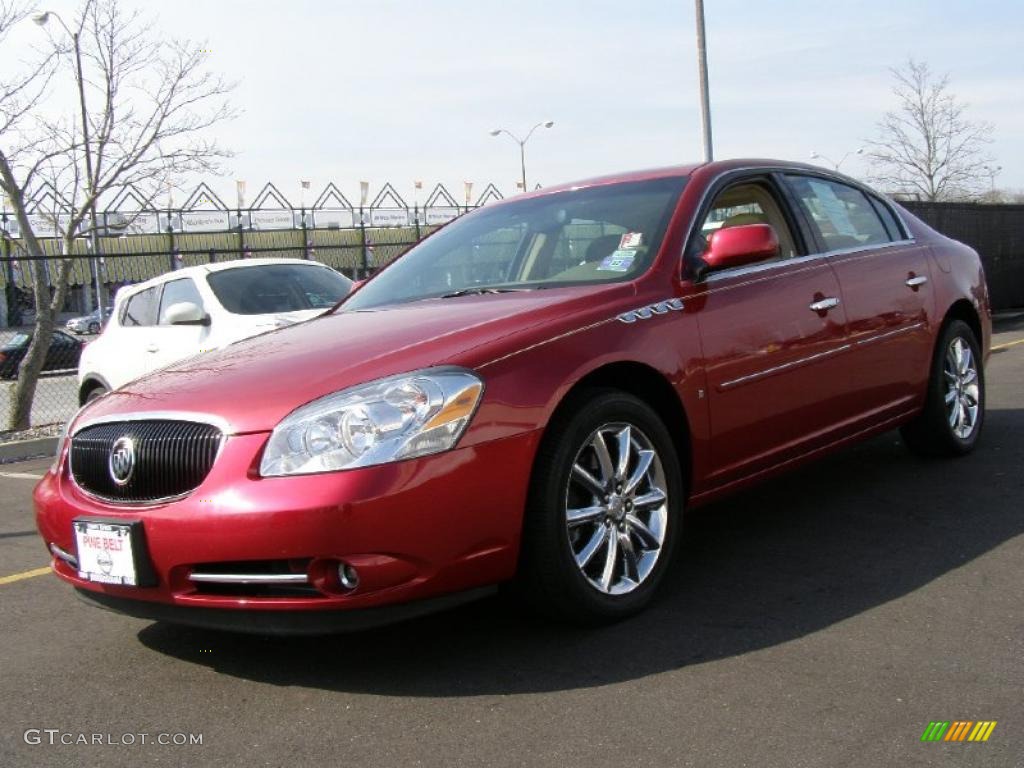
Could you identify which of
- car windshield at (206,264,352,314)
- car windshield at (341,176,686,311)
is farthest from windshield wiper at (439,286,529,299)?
car windshield at (206,264,352,314)

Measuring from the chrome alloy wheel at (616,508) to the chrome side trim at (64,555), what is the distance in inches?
61.1

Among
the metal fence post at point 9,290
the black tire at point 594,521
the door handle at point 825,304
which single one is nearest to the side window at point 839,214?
the door handle at point 825,304

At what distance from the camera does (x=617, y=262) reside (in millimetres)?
4141

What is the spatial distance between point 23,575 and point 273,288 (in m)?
4.09

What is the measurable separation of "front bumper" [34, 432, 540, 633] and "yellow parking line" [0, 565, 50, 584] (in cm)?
188

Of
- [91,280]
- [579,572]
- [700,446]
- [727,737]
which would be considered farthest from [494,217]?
[91,280]

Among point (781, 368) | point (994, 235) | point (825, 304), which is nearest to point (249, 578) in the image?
point (781, 368)

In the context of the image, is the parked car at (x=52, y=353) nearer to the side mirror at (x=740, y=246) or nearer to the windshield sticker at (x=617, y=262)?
the windshield sticker at (x=617, y=262)

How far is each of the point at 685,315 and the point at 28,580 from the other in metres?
3.07

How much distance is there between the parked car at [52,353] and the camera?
52.5ft

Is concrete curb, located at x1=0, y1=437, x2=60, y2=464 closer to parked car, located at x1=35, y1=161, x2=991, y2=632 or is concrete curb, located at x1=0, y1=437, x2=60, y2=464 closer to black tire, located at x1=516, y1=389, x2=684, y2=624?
parked car, located at x1=35, y1=161, x2=991, y2=632

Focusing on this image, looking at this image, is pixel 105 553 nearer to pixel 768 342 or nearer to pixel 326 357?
pixel 326 357

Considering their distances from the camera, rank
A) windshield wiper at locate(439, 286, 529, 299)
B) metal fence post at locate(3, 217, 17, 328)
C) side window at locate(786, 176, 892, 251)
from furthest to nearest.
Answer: metal fence post at locate(3, 217, 17, 328) → side window at locate(786, 176, 892, 251) → windshield wiper at locate(439, 286, 529, 299)

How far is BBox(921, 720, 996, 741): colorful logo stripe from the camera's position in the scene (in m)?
2.67
